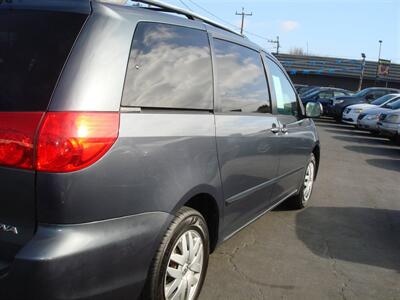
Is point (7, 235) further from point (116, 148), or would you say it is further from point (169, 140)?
point (169, 140)

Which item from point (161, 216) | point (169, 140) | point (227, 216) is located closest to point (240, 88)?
point (227, 216)

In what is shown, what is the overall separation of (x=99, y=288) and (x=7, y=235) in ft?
1.65

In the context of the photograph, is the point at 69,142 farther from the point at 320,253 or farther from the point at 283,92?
the point at 283,92

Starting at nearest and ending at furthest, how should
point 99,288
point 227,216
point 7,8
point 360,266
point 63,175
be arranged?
1. point 63,175
2. point 99,288
3. point 7,8
4. point 227,216
5. point 360,266

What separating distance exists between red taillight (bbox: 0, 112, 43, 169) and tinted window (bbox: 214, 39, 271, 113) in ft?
4.96

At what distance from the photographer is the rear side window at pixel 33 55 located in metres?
2.26

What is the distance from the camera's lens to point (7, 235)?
7.32 ft

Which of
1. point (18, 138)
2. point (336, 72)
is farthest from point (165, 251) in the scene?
point (336, 72)

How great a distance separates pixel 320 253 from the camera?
4.50m

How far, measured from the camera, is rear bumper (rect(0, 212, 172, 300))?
2113mm

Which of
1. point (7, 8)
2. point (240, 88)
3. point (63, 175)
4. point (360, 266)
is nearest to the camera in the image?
point (63, 175)

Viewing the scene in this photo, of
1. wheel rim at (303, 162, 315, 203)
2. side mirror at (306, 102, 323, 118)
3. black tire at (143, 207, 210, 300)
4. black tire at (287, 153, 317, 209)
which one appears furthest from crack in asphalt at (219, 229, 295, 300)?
side mirror at (306, 102, 323, 118)

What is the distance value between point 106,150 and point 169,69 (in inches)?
30.0

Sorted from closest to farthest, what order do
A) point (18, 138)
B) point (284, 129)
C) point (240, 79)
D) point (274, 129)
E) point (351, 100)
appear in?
point (18, 138), point (240, 79), point (274, 129), point (284, 129), point (351, 100)
